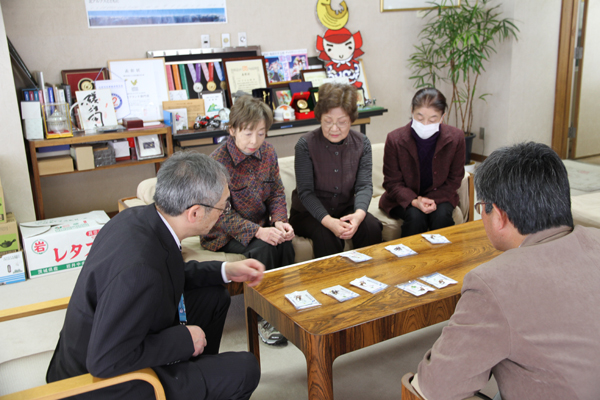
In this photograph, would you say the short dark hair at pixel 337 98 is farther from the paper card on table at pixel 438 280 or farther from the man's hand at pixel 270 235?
the paper card on table at pixel 438 280

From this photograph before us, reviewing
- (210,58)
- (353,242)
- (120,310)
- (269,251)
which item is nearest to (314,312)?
(120,310)

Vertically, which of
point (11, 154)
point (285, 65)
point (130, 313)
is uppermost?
point (285, 65)

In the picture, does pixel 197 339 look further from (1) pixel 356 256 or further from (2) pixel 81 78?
(2) pixel 81 78

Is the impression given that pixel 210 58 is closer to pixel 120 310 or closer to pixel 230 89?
pixel 230 89

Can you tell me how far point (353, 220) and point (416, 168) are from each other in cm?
59

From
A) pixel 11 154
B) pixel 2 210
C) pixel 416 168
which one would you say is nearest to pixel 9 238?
pixel 2 210

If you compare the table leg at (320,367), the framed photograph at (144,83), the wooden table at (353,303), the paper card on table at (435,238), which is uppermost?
the framed photograph at (144,83)

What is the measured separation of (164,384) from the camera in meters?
1.38

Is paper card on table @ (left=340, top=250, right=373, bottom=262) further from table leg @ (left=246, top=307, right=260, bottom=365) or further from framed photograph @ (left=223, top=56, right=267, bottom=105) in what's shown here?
framed photograph @ (left=223, top=56, right=267, bottom=105)

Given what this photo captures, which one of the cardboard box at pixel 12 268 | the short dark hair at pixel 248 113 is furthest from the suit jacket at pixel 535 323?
the cardboard box at pixel 12 268

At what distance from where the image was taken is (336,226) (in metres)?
2.65

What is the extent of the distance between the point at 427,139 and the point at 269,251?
1.16 meters

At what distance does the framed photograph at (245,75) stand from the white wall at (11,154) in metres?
1.70

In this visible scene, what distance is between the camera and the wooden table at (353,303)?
61.4 inches
